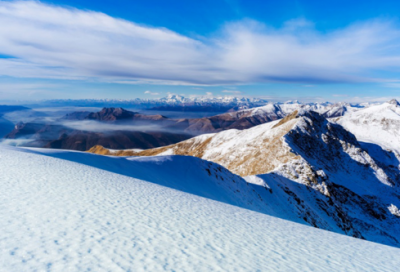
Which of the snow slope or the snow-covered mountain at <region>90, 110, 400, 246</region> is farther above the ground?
the snow slope

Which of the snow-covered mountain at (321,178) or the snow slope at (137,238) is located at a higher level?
the snow slope at (137,238)

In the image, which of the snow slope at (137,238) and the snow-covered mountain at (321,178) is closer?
the snow slope at (137,238)

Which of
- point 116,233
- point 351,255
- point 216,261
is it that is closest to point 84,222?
point 116,233

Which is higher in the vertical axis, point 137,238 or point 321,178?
point 137,238

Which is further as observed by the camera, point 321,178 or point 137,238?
point 321,178

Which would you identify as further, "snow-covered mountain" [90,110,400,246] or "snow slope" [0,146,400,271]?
"snow-covered mountain" [90,110,400,246]
